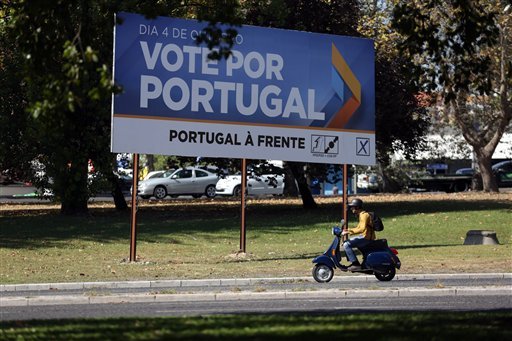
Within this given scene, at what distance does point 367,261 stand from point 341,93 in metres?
7.89

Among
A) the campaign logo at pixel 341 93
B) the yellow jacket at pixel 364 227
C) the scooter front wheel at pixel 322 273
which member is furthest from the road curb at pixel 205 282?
the campaign logo at pixel 341 93

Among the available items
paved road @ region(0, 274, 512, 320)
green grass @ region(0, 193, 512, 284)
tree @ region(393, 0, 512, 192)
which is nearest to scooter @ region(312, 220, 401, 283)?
paved road @ region(0, 274, 512, 320)

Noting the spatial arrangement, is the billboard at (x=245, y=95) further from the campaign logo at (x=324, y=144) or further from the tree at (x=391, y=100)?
the tree at (x=391, y=100)

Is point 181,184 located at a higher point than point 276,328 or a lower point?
higher

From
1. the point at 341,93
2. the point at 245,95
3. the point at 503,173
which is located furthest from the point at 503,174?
the point at 245,95

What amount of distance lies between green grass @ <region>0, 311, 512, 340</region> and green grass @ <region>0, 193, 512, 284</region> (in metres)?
8.49

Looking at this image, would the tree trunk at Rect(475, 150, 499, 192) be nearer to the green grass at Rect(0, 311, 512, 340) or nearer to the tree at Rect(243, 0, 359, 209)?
the tree at Rect(243, 0, 359, 209)

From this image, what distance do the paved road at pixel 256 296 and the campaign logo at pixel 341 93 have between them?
21.4ft

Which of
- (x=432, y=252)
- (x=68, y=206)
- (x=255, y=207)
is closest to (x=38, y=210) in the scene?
(x=68, y=206)

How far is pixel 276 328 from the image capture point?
30.9 feet

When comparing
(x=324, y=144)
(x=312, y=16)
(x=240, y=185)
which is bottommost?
(x=240, y=185)

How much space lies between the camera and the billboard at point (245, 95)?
2230 centimetres

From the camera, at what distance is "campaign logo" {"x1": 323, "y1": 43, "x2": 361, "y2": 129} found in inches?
962

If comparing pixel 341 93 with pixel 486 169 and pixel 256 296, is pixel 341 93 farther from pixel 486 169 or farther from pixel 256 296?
pixel 486 169
